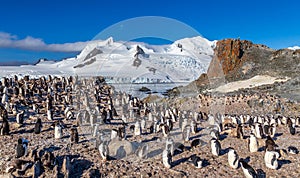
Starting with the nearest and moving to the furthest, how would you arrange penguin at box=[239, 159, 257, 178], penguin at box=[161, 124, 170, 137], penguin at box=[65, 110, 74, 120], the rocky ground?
penguin at box=[239, 159, 257, 178]
the rocky ground
penguin at box=[161, 124, 170, 137]
penguin at box=[65, 110, 74, 120]

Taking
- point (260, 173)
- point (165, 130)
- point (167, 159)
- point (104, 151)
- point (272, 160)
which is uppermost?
point (165, 130)

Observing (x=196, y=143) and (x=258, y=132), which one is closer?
(x=196, y=143)

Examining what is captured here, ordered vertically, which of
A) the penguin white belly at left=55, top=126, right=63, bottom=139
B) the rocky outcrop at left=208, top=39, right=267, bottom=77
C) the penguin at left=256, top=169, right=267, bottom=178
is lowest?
the penguin at left=256, top=169, right=267, bottom=178

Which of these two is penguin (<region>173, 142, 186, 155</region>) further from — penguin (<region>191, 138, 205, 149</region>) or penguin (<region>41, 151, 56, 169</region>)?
penguin (<region>41, 151, 56, 169</region>)

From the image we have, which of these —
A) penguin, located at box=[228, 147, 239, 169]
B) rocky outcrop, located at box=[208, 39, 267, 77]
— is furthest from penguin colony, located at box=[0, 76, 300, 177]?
rocky outcrop, located at box=[208, 39, 267, 77]

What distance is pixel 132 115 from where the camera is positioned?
975cm

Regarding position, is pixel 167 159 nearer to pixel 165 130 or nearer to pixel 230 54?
pixel 165 130

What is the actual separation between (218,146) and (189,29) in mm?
3621

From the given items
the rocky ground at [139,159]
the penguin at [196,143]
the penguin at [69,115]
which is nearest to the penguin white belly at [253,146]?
the rocky ground at [139,159]

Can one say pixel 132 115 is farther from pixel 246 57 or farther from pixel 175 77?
pixel 246 57

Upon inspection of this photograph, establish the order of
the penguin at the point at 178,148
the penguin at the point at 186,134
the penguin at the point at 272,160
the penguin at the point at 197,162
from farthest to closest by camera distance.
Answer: the penguin at the point at 186,134 < the penguin at the point at 178,148 < the penguin at the point at 272,160 < the penguin at the point at 197,162

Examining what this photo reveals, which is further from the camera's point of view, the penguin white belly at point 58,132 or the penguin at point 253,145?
the penguin white belly at point 58,132

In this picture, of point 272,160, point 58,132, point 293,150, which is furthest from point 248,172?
point 58,132

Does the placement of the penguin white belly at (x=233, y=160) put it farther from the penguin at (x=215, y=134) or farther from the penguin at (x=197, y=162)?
the penguin at (x=215, y=134)
